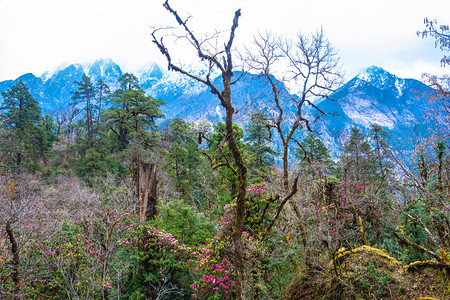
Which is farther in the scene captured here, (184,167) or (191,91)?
(191,91)

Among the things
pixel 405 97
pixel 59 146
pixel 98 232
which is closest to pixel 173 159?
pixel 98 232

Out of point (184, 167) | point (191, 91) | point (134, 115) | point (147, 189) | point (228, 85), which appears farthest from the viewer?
point (191, 91)

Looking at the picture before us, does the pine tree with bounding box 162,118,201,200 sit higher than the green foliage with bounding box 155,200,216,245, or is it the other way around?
the pine tree with bounding box 162,118,201,200

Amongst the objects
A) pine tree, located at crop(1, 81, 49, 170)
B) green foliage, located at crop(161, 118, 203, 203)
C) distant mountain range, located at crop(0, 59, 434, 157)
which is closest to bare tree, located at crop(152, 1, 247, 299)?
green foliage, located at crop(161, 118, 203, 203)

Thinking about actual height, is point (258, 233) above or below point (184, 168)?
below

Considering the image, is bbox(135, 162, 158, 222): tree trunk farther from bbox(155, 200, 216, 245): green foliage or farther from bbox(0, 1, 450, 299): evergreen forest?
bbox(155, 200, 216, 245): green foliage

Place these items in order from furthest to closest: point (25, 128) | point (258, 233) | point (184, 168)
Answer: point (25, 128) < point (184, 168) < point (258, 233)

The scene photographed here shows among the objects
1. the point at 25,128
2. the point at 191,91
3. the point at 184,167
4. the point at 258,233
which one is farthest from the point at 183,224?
the point at 191,91

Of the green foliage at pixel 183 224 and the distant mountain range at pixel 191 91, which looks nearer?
the green foliage at pixel 183 224

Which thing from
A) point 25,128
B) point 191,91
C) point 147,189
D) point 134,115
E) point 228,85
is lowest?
point 147,189

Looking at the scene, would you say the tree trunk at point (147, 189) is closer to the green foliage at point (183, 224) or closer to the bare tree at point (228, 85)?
the green foliage at point (183, 224)

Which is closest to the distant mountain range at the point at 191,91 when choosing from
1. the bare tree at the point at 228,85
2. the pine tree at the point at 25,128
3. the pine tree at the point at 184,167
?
the pine tree at the point at 184,167

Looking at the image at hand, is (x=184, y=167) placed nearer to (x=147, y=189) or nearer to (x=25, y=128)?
(x=147, y=189)

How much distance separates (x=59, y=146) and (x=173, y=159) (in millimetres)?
20420
